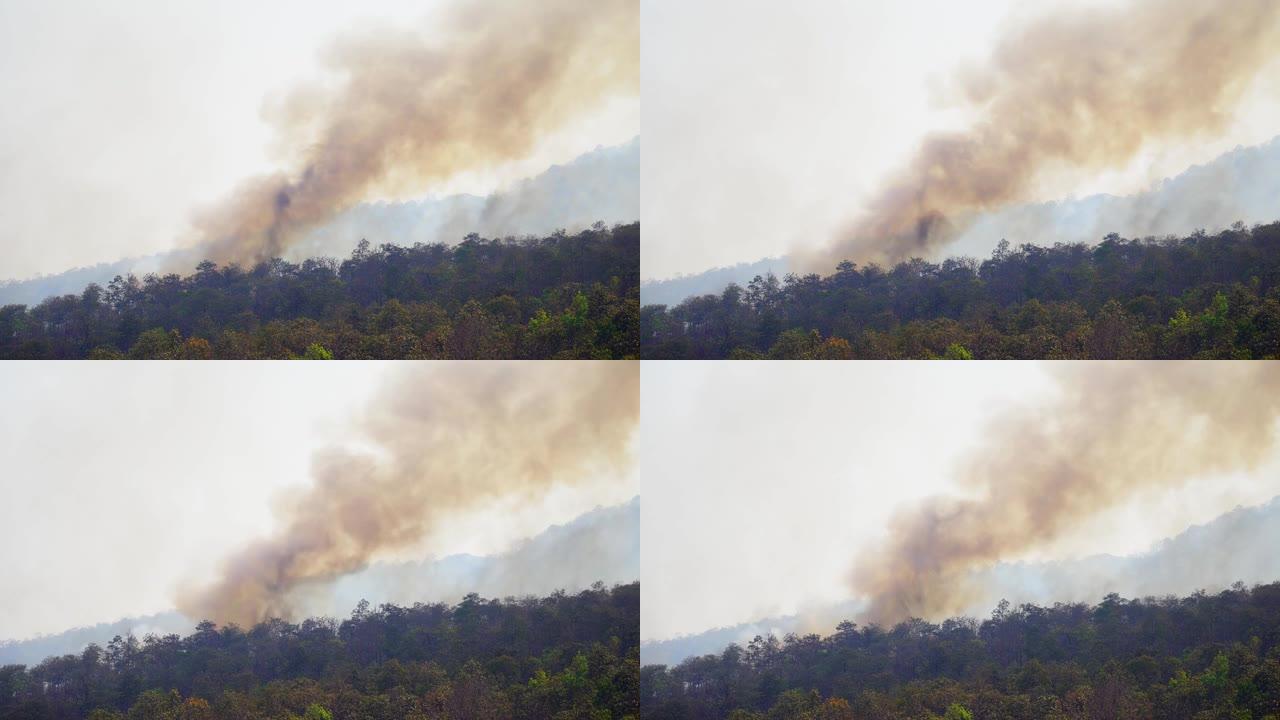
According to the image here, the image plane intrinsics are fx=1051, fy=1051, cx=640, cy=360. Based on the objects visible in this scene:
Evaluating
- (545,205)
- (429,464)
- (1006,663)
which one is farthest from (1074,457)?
(429,464)

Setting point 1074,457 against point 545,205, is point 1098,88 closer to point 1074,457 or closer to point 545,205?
point 1074,457

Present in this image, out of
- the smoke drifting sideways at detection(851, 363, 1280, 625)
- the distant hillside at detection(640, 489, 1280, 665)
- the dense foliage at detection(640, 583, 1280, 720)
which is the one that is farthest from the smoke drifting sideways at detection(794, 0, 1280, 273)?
the dense foliage at detection(640, 583, 1280, 720)

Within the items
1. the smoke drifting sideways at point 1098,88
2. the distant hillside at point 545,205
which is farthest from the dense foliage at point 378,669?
the smoke drifting sideways at point 1098,88

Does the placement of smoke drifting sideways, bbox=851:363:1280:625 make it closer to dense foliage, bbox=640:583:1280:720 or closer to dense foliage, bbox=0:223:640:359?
dense foliage, bbox=640:583:1280:720

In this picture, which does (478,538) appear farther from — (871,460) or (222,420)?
(871,460)

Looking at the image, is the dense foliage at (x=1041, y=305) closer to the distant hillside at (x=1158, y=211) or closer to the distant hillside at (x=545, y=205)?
the distant hillside at (x=1158, y=211)

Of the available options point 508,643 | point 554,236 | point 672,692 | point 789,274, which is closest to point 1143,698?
point 672,692
